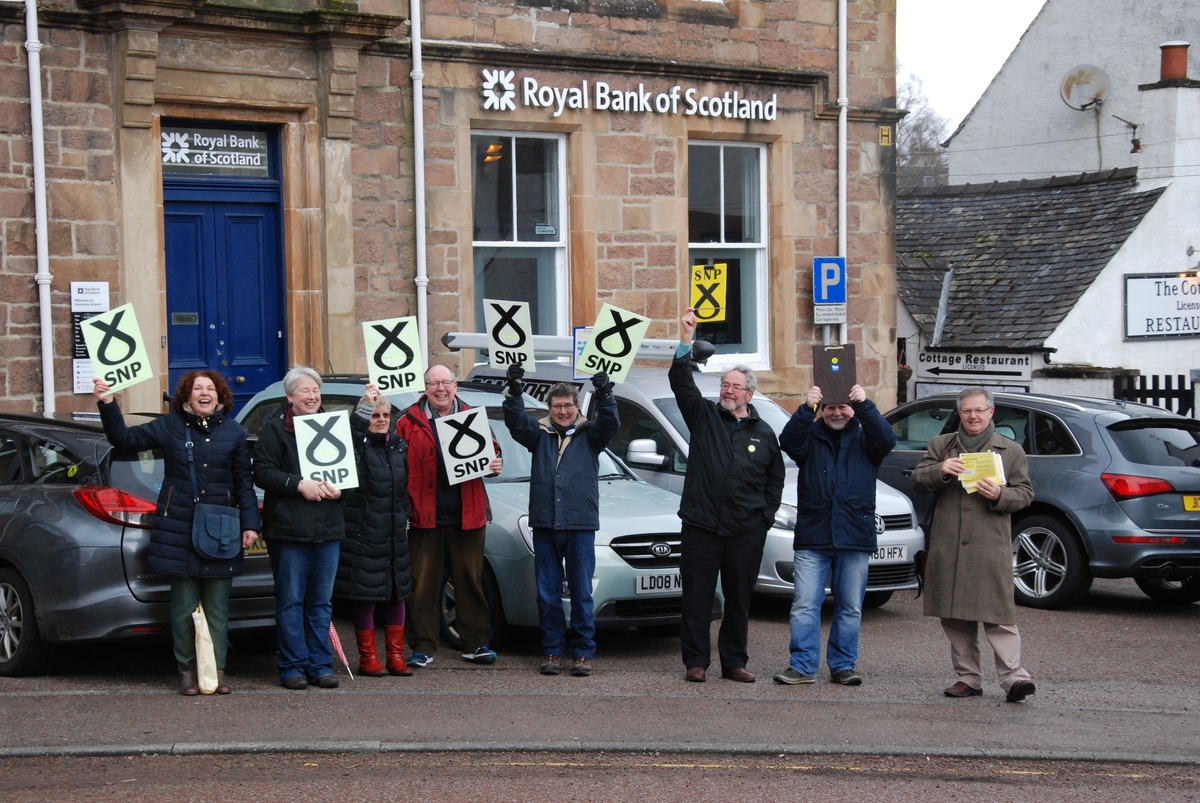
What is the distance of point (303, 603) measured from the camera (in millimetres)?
8297

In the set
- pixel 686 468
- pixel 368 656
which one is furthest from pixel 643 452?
pixel 368 656

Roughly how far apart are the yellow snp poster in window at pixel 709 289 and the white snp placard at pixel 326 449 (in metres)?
8.93

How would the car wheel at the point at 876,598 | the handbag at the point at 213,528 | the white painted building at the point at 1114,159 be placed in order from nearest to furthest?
1. the handbag at the point at 213,528
2. the car wheel at the point at 876,598
3. the white painted building at the point at 1114,159

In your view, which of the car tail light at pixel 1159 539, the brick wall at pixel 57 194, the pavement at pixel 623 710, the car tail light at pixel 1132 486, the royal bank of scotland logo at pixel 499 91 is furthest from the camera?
the royal bank of scotland logo at pixel 499 91

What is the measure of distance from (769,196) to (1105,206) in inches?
345

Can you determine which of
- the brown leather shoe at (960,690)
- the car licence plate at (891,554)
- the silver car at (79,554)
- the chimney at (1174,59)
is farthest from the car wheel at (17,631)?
the chimney at (1174,59)

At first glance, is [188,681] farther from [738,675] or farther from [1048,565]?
[1048,565]

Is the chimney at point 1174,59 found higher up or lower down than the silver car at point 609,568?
higher up

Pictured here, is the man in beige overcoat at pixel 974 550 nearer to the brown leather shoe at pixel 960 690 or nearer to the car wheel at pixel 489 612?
the brown leather shoe at pixel 960 690

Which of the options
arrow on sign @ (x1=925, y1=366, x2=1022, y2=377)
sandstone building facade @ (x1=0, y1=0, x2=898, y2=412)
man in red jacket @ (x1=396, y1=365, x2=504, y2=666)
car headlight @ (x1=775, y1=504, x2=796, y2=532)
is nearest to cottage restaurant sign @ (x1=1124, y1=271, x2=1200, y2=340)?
arrow on sign @ (x1=925, y1=366, x2=1022, y2=377)

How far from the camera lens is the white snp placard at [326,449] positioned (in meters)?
8.07

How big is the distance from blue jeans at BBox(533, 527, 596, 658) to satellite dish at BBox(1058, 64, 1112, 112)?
66.9 feet

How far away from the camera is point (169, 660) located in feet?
30.0

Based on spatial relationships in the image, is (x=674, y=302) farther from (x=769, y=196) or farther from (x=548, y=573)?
(x=548, y=573)
